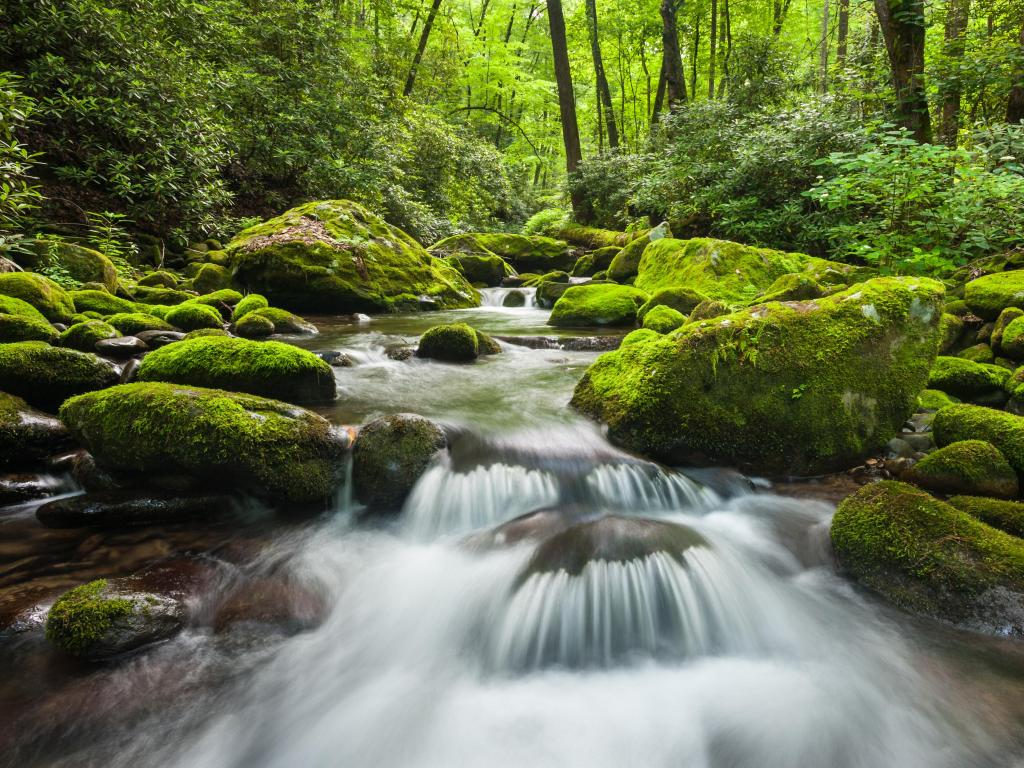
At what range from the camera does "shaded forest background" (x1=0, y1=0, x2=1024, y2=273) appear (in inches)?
243

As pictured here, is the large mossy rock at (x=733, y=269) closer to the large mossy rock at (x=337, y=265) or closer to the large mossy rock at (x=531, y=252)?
the large mossy rock at (x=337, y=265)

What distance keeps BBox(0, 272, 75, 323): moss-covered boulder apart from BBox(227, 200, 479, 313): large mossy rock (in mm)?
3361

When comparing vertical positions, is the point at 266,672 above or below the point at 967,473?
below

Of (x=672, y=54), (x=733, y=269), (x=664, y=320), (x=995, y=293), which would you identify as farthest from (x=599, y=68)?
(x=995, y=293)

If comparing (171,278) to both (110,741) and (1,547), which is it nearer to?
(1,547)

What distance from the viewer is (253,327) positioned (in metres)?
6.74

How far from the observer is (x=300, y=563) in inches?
119

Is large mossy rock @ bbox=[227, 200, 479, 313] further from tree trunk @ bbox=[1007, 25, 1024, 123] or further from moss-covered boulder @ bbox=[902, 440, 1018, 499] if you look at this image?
tree trunk @ bbox=[1007, 25, 1024, 123]

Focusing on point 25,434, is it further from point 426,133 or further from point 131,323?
point 426,133

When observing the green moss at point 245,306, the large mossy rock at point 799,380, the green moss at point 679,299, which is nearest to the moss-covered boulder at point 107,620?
the large mossy rock at point 799,380

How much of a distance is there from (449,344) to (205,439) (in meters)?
3.61

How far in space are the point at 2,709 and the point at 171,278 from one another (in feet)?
25.8

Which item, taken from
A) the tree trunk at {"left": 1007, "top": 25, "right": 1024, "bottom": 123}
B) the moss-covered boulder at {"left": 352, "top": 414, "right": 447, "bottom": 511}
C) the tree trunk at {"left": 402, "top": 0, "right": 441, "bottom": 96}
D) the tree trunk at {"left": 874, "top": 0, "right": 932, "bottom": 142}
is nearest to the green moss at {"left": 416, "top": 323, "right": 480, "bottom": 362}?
the moss-covered boulder at {"left": 352, "top": 414, "right": 447, "bottom": 511}

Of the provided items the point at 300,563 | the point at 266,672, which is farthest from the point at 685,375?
the point at 266,672
